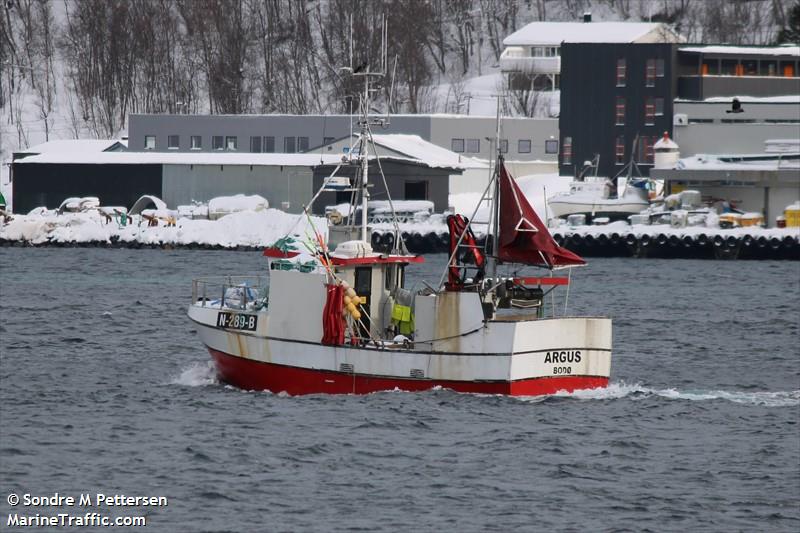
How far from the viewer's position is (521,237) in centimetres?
3247

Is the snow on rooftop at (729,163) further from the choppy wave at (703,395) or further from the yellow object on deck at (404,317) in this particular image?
the yellow object on deck at (404,317)

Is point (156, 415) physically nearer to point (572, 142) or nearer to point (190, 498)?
point (190, 498)

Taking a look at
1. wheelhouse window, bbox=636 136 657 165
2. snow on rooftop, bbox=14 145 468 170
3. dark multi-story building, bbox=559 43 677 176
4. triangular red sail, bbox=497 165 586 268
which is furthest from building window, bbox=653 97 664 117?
triangular red sail, bbox=497 165 586 268

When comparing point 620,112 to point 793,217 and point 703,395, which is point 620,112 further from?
point 703,395

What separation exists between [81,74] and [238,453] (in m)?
111

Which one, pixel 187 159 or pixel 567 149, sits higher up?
pixel 567 149

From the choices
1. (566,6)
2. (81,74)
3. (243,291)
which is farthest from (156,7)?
(243,291)

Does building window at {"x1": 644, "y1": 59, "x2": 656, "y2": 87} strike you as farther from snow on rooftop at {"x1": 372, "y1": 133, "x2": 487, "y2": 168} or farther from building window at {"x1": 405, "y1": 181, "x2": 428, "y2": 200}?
building window at {"x1": 405, "y1": 181, "x2": 428, "y2": 200}

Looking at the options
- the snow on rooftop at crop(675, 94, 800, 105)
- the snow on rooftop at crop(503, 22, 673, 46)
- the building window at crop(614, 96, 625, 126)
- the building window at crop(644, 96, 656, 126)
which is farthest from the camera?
the snow on rooftop at crop(503, 22, 673, 46)

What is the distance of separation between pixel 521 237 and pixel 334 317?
170 inches

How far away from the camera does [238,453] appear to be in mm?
27266

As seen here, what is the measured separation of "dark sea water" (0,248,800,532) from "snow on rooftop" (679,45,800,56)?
65004 millimetres

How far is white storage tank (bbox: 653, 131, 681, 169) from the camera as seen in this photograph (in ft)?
310

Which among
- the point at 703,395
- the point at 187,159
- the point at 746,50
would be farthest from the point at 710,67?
the point at 703,395
